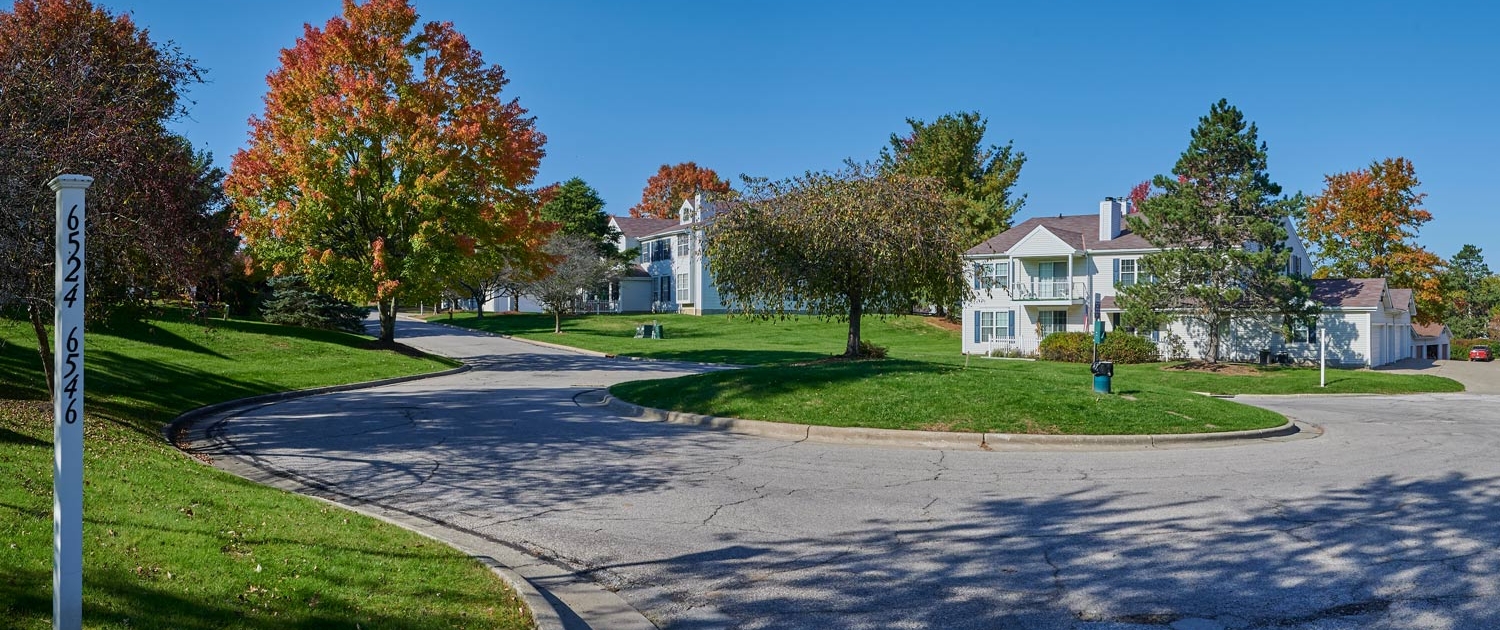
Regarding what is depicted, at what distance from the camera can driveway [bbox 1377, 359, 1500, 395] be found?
32.9 meters

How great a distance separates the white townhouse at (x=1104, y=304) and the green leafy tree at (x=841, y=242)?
1436 centimetres

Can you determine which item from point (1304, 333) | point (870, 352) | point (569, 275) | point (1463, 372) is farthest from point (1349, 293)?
point (569, 275)

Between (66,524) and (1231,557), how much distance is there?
23.9 feet

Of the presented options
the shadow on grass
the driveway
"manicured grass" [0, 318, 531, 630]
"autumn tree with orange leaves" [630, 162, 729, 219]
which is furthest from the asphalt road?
"autumn tree with orange leaves" [630, 162, 729, 219]

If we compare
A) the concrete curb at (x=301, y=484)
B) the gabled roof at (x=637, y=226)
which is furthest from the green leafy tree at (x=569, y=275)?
the concrete curb at (x=301, y=484)

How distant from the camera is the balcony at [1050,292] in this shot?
45781mm

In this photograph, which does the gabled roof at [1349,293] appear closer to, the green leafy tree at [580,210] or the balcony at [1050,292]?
the balcony at [1050,292]

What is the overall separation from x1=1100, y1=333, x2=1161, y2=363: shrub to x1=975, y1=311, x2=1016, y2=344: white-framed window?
7.08 meters

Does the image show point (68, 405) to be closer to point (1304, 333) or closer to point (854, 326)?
point (854, 326)

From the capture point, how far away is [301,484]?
10.5 meters

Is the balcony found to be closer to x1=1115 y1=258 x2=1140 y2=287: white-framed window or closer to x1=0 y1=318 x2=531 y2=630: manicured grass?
x1=1115 y1=258 x2=1140 y2=287: white-framed window

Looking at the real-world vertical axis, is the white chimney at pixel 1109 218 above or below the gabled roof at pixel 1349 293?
above

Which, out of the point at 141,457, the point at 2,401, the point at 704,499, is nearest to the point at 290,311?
the point at 2,401

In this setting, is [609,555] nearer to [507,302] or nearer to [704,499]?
[704,499]
